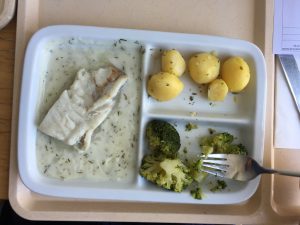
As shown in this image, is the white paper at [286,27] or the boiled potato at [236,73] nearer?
the boiled potato at [236,73]

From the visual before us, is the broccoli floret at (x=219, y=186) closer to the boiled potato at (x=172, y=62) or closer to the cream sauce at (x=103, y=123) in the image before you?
the cream sauce at (x=103, y=123)

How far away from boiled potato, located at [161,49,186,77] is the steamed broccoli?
0.83ft

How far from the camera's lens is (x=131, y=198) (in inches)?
44.6

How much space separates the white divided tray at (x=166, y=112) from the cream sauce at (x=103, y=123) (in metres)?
0.02

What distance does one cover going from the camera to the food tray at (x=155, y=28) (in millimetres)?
1159

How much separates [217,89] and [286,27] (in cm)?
37

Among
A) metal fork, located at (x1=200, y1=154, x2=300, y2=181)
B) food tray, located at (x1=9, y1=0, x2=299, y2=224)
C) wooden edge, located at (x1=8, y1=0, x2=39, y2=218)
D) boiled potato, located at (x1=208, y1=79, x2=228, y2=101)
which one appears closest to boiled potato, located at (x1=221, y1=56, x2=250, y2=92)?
boiled potato, located at (x1=208, y1=79, x2=228, y2=101)

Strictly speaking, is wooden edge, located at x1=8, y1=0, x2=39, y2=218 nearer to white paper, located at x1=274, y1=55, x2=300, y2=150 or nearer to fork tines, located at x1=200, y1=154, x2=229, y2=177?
fork tines, located at x1=200, y1=154, x2=229, y2=177

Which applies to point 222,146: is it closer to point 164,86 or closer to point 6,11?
point 164,86

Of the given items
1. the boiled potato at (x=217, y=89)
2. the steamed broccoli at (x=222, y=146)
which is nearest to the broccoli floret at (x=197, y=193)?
the steamed broccoli at (x=222, y=146)

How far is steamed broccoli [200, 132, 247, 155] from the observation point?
3.92 feet

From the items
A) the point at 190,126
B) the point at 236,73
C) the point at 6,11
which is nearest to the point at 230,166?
the point at 190,126

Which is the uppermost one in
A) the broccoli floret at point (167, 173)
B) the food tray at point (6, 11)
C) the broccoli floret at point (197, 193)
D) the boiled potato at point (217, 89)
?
the food tray at point (6, 11)

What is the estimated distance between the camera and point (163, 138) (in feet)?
3.76
